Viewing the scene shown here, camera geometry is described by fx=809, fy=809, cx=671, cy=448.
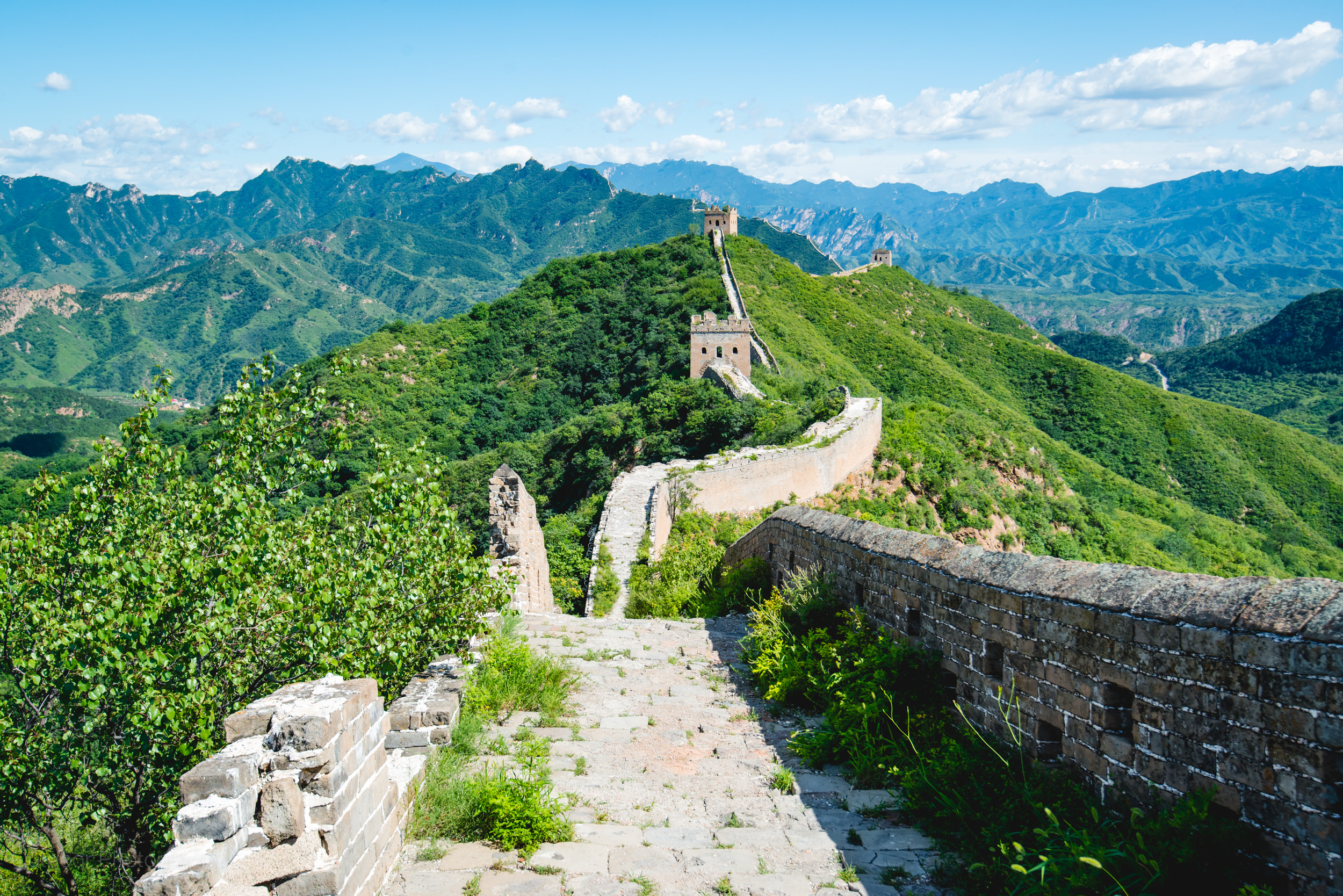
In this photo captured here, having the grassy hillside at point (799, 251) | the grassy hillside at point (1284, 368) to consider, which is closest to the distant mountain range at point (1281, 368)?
the grassy hillside at point (1284, 368)

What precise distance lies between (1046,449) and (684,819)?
42724mm

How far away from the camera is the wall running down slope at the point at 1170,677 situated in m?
3.21

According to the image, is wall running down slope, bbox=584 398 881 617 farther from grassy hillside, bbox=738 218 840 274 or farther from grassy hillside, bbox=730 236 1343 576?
grassy hillside, bbox=738 218 840 274

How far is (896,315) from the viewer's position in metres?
71.9

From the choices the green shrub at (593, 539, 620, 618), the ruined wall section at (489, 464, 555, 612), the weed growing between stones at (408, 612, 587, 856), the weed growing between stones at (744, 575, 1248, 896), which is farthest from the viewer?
the green shrub at (593, 539, 620, 618)

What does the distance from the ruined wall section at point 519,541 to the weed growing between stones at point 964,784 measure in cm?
557

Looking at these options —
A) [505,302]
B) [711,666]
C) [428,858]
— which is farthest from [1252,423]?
[428,858]

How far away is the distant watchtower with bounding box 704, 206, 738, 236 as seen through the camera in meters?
72.7

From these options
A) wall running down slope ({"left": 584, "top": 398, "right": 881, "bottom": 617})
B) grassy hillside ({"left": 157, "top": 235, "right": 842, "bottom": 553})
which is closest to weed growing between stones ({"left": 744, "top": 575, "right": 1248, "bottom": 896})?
wall running down slope ({"left": 584, "top": 398, "right": 881, "bottom": 617})

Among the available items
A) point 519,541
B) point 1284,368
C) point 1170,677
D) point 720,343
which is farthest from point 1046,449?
point 1284,368

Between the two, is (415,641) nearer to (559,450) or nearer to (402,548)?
(402,548)

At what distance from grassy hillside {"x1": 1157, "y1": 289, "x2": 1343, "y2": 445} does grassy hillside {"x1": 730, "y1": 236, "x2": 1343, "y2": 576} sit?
53.7 meters

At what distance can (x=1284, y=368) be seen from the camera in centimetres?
12094

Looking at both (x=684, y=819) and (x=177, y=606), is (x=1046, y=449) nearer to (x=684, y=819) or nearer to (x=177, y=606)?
(x=684, y=819)
